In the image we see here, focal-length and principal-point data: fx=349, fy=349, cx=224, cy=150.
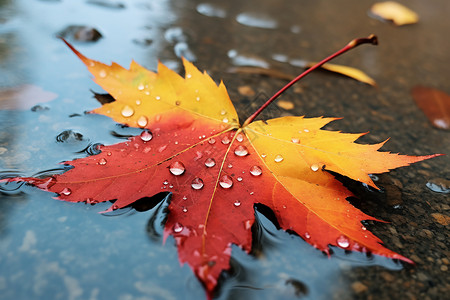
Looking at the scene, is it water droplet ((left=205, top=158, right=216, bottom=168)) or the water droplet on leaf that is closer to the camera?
the water droplet on leaf

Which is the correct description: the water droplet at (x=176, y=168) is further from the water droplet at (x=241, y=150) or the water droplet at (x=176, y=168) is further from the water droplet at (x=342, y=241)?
the water droplet at (x=342, y=241)

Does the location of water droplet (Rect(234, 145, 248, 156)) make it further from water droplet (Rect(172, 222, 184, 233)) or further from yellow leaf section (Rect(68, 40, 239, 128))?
water droplet (Rect(172, 222, 184, 233))

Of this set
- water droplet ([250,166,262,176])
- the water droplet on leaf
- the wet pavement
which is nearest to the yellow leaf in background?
the wet pavement

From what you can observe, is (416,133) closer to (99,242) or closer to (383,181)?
Answer: (383,181)

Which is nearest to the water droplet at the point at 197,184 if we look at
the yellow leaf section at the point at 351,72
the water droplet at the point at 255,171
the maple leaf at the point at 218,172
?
the maple leaf at the point at 218,172

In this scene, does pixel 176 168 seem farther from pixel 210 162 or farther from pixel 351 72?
pixel 351 72

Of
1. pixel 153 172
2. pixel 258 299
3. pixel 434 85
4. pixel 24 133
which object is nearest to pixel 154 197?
pixel 153 172

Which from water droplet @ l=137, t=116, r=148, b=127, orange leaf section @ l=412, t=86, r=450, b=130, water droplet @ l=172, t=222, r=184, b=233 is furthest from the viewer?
orange leaf section @ l=412, t=86, r=450, b=130
